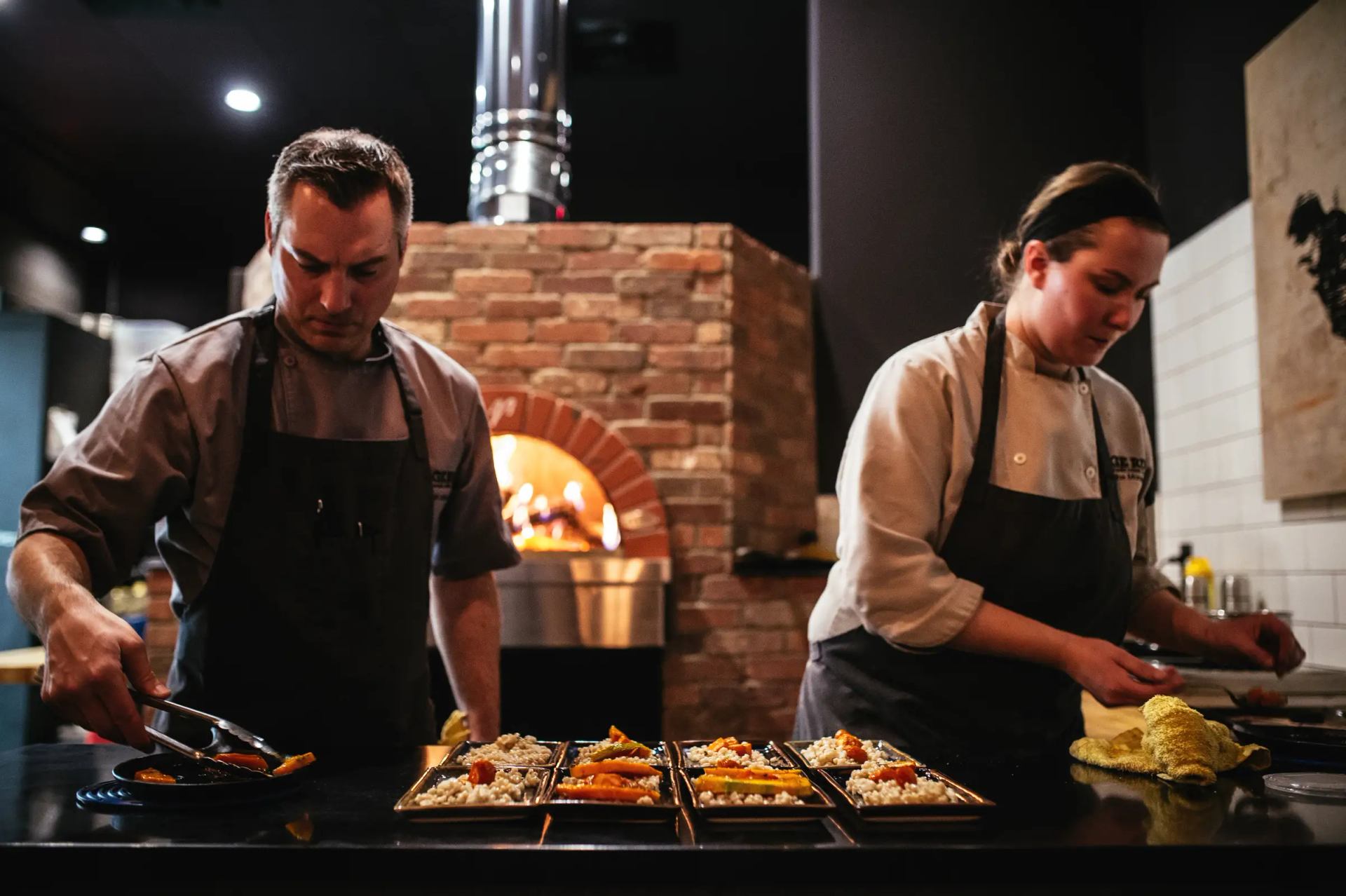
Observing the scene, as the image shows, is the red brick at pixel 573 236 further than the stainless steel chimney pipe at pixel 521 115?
No

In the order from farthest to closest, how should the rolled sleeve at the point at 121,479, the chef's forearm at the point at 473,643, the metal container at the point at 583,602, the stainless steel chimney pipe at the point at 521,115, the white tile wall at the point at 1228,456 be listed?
the stainless steel chimney pipe at the point at 521,115 → the metal container at the point at 583,602 → the white tile wall at the point at 1228,456 → the chef's forearm at the point at 473,643 → the rolled sleeve at the point at 121,479

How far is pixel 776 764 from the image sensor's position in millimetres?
1166

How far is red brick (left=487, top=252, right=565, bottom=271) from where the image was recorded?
363cm

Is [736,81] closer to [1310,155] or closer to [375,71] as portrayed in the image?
[375,71]

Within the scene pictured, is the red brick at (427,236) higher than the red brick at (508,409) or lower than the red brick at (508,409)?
higher

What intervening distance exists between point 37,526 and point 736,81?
4368 mm

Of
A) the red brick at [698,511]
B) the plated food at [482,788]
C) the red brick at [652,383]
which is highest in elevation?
the red brick at [652,383]

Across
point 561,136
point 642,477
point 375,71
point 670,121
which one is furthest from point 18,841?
point 670,121

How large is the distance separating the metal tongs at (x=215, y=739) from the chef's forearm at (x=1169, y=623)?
1334 millimetres

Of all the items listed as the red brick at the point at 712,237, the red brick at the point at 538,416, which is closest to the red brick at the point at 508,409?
the red brick at the point at 538,416

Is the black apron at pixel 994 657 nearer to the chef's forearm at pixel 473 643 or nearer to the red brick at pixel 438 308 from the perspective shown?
the chef's forearm at pixel 473 643

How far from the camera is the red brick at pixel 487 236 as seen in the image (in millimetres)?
3623

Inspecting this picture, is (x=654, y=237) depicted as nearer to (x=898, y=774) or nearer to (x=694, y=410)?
(x=694, y=410)

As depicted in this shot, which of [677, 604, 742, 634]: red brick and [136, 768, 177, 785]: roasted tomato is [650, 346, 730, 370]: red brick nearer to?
[677, 604, 742, 634]: red brick
